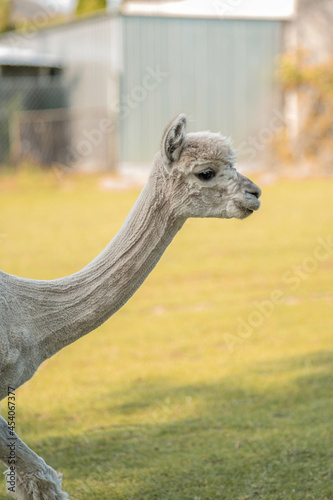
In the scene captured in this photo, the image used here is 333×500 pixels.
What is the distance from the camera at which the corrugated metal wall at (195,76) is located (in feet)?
68.4

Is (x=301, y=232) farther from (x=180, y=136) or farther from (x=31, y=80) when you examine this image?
(x=31, y=80)

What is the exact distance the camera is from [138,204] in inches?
138

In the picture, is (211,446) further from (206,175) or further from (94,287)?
(206,175)

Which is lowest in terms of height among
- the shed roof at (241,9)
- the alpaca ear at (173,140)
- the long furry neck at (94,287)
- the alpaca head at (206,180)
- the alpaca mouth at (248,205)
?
the long furry neck at (94,287)

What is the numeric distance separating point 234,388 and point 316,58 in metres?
19.1

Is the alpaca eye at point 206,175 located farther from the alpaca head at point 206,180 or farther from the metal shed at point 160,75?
the metal shed at point 160,75

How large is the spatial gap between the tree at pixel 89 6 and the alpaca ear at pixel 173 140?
33217 mm

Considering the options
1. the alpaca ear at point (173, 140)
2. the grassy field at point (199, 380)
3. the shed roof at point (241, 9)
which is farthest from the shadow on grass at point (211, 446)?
the shed roof at point (241, 9)

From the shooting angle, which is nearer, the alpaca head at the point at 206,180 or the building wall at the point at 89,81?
the alpaca head at the point at 206,180

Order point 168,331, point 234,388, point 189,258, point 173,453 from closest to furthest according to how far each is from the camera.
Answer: point 173,453, point 234,388, point 168,331, point 189,258

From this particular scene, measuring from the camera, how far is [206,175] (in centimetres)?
349

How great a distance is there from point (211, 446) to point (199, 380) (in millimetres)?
1601

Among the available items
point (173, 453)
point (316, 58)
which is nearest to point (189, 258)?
point (173, 453)

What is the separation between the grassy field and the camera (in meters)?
4.73
